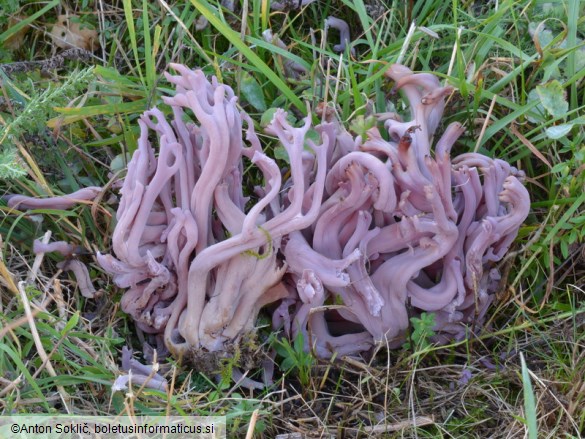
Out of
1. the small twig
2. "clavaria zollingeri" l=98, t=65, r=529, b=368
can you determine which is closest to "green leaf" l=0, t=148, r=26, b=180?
"clavaria zollingeri" l=98, t=65, r=529, b=368

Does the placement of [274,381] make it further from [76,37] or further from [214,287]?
[76,37]

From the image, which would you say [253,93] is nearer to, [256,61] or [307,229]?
[256,61]

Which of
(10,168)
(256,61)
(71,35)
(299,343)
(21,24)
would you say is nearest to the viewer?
(10,168)

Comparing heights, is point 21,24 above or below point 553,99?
above

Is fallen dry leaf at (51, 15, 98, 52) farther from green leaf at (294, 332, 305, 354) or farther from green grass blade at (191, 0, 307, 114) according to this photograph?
green leaf at (294, 332, 305, 354)

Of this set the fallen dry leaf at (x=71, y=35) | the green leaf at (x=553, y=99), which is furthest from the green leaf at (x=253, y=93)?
the green leaf at (x=553, y=99)

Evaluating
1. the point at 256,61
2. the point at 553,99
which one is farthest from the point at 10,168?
the point at 553,99

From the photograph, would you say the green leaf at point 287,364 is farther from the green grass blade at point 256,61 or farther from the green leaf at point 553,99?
the green leaf at point 553,99
